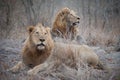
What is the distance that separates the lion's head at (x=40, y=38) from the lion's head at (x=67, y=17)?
0.32 meters

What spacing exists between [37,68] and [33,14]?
0.65 m

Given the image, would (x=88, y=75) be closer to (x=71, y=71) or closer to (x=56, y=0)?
(x=71, y=71)

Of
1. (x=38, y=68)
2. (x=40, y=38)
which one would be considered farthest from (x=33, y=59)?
(x=40, y=38)

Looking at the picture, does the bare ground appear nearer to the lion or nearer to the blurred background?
the blurred background

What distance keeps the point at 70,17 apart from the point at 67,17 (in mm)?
50

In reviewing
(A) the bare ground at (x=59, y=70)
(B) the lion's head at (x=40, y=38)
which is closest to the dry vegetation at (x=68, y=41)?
(A) the bare ground at (x=59, y=70)

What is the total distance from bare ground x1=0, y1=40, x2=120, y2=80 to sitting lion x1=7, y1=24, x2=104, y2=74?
0.06 metres

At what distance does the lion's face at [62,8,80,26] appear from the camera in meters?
5.76

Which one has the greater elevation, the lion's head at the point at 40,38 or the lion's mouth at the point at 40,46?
the lion's head at the point at 40,38

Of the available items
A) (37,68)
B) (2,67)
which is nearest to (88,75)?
(37,68)

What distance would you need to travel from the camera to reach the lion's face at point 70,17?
576cm

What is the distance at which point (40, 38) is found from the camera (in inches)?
212

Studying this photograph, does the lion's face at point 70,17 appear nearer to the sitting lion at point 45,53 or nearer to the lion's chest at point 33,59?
the sitting lion at point 45,53

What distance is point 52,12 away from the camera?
19.1 ft
